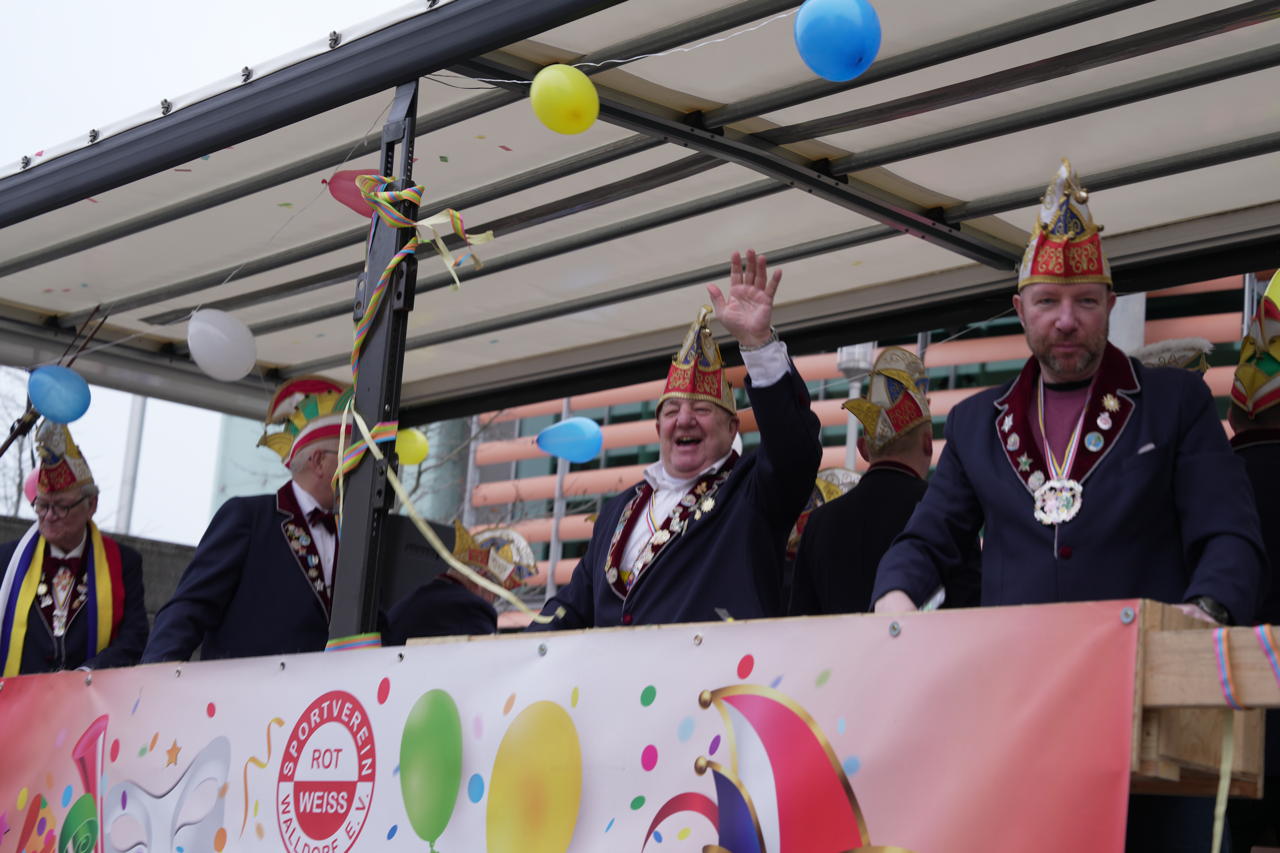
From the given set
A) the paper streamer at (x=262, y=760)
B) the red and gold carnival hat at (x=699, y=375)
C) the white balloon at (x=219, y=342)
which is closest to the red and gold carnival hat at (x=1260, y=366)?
the red and gold carnival hat at (x=699, y=375)

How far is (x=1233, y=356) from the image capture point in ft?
33.2

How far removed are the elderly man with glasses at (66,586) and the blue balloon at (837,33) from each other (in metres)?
3.30

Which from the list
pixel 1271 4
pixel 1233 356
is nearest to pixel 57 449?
pixel 1271 4

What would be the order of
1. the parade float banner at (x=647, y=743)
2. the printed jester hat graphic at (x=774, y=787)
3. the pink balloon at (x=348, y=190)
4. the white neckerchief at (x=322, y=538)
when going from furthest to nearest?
the white neckerchief at (x=322, y=538) < the pink balloon at (x=348, y=190) < the printed jester hat graphic at (x=774, y=787) < the parade float banner at (x=647, y=743)

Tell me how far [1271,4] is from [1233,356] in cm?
725

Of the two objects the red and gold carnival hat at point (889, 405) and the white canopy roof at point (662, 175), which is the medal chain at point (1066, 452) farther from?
the red and gold carnival hat at point (889, 405)

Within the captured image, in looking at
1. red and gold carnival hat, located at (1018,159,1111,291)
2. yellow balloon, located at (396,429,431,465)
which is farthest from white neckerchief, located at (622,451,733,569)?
yellow balloon, located at (396,429,431,465)

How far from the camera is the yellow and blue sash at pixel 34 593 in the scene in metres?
5.01

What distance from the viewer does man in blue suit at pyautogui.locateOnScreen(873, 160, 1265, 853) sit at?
2336 millimetres

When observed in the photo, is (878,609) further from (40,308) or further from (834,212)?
(40,308)

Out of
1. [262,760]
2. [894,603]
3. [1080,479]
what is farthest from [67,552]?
[1080,479]

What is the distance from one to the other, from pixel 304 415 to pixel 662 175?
1343 millimetres

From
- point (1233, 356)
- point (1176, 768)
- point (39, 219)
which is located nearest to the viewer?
point (1176, 768)

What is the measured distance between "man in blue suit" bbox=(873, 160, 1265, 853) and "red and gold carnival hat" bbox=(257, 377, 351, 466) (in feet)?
6.59
